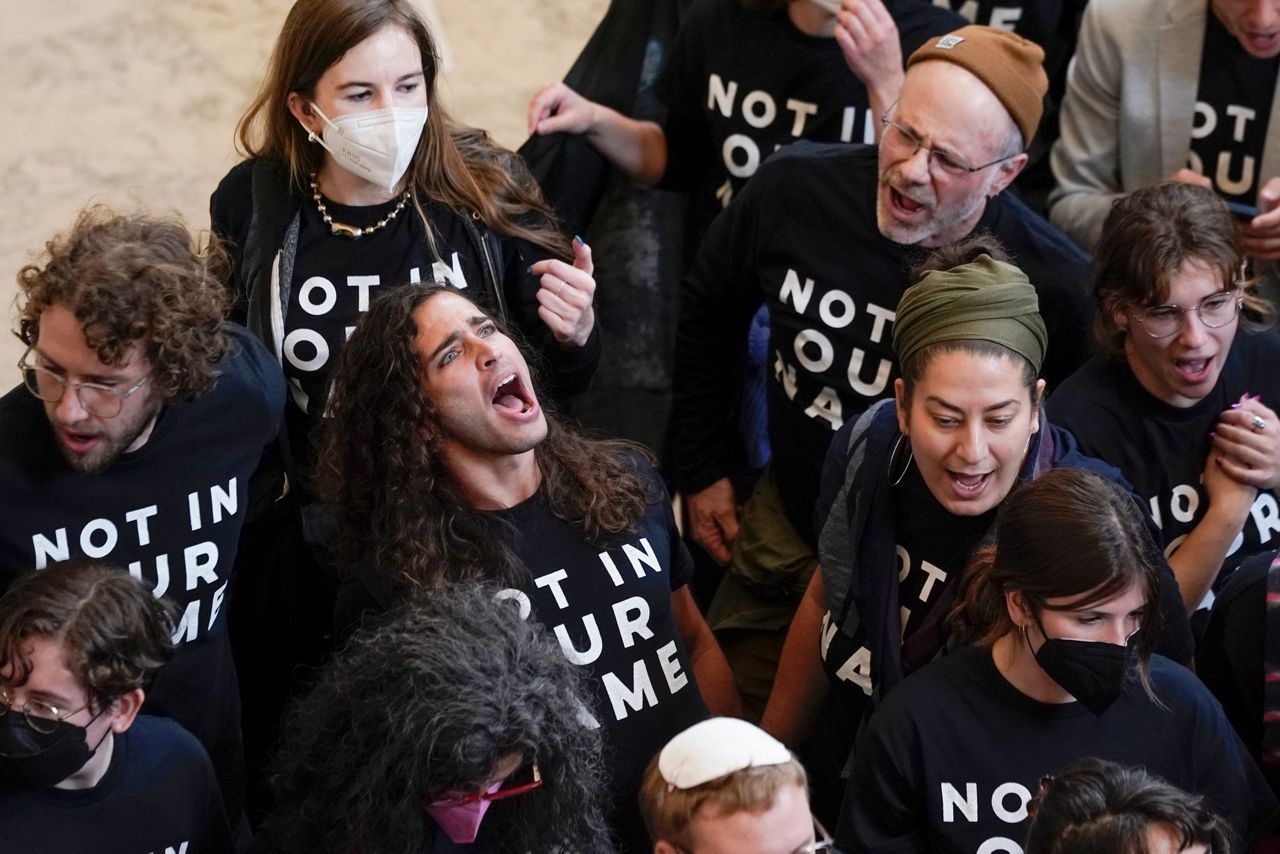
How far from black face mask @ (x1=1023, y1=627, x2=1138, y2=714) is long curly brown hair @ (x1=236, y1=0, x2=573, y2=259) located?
53.1 inches

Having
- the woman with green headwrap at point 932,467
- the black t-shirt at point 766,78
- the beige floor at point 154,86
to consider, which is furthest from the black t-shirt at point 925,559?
the beige floor at point 154,86

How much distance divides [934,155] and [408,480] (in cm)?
110

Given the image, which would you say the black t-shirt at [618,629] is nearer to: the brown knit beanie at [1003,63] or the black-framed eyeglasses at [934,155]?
the black-framed eyeglasses at [934,155]

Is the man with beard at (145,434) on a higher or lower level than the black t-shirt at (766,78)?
lower

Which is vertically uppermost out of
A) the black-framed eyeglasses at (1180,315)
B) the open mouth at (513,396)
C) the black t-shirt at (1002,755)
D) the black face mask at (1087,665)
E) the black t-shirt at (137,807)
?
the black-framed eyeglasses at (1180,315)

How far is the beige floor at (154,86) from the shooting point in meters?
4.92

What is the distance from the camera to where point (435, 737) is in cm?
226

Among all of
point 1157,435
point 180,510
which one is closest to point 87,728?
point 180,510

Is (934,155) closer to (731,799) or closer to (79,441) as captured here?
(731,799)

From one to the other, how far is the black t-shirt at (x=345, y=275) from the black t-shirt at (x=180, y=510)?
0.12 meters

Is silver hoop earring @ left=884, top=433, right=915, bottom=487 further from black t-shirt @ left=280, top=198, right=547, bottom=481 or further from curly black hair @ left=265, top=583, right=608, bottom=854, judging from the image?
black t-shirt @ left=280, top=198, right=547, bottom=481

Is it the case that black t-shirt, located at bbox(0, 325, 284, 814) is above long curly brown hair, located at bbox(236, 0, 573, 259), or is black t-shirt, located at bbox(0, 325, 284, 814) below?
below

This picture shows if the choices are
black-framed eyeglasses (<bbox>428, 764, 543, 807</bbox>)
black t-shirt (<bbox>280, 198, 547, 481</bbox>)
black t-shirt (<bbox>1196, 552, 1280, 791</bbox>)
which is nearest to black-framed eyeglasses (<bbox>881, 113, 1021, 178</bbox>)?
black t-shirt (<bbox>280, 198, 547, 481</bbox>)

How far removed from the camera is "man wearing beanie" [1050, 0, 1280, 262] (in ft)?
11.2
